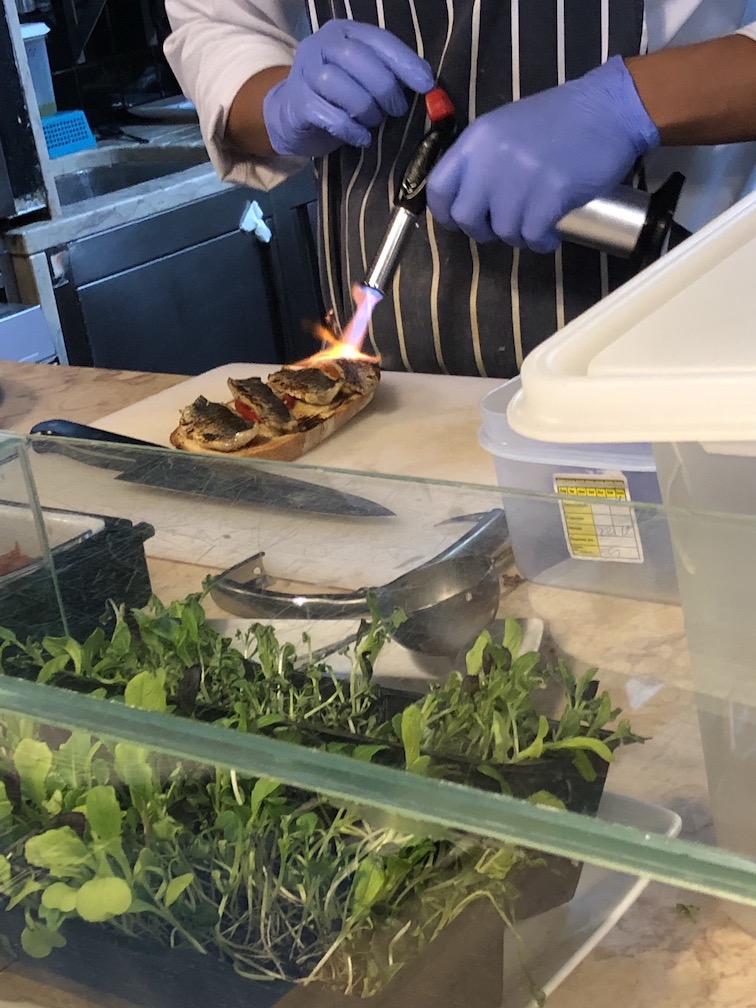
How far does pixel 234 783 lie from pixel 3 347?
5.81ft

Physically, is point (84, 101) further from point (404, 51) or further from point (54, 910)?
point (54, 910)

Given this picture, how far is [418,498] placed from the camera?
0.60 metres

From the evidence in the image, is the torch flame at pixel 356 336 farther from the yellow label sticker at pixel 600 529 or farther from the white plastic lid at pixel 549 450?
the yellow label sticker at pixel 600 529

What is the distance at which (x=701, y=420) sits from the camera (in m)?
0.39

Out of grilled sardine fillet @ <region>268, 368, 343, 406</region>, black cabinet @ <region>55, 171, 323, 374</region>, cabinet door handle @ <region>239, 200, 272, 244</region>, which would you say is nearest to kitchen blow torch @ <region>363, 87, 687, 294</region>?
grilled sardine fillet @ <region>268, 368, 343, 406</region>

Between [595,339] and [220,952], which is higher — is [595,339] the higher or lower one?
the higher one

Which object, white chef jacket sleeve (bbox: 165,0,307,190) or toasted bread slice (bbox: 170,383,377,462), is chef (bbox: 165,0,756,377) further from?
toasted bread slice (bbox: 170,383,377,462)

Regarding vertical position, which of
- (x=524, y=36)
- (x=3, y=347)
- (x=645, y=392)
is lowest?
(x=3, y=347)

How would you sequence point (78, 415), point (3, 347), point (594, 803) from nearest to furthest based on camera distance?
1. point (594, 803)
2. point (78, 415)
3. point (3, 347)

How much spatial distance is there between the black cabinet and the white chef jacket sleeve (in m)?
0.69

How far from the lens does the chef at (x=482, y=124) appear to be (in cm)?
113

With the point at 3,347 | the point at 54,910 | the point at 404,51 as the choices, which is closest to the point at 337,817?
the point at 54,910

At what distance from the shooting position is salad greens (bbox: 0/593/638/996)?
0.41 m

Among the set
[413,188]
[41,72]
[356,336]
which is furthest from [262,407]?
[41,72]
